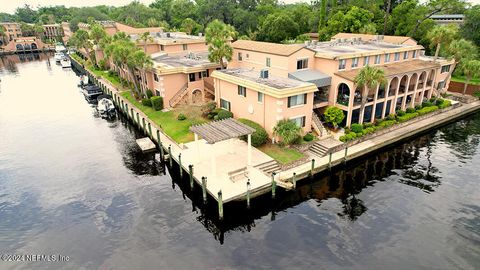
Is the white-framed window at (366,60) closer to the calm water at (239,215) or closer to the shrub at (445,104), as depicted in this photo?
the calm water at (239,215)

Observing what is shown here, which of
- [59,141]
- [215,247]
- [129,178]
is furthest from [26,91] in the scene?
[215,247]

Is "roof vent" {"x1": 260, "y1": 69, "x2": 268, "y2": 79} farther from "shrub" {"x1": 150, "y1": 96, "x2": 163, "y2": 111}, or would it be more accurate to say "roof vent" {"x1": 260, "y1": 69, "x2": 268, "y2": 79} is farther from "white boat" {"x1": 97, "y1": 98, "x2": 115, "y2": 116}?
"white boat" {"x1": 97, "y1": 98, "x2": 115, "y2": 116}

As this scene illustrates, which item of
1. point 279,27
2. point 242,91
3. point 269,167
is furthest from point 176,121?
point 279,27

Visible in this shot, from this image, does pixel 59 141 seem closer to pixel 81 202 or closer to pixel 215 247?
pixel 81 202

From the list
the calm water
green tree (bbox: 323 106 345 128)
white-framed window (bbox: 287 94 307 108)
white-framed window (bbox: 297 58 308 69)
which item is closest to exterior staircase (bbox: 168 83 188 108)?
the calm water

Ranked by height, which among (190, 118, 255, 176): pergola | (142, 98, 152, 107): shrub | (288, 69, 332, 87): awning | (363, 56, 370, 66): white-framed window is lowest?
(142, 98, 152, 107): shrub

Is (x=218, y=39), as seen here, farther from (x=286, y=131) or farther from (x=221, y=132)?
(x=221, y=132)
